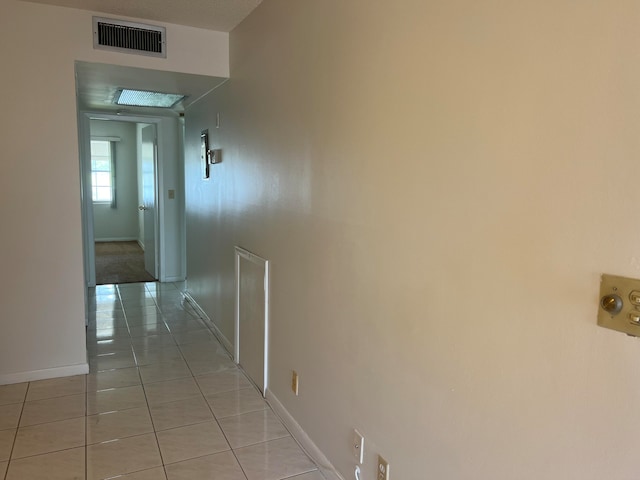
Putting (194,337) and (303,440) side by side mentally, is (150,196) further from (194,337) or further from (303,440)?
(303,440)

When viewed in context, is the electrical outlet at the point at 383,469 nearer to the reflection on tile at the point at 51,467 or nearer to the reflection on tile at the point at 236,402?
the reflection on tile at the point at 236,402

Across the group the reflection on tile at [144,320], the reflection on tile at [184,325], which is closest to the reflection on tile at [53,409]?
the reflection on tile at [184,325]

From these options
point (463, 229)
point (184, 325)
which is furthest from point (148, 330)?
point (463, 229)

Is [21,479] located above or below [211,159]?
below

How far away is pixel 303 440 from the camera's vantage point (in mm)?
2369

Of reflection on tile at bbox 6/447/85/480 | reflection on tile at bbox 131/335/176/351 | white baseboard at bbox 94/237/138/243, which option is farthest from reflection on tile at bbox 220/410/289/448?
white baseboard at bbox 94/237/138/243

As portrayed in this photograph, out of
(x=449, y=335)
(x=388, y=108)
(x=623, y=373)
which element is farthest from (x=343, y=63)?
(x=623, y=373)

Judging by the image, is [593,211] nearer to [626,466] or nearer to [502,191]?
[502,191]

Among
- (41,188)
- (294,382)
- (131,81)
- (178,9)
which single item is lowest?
(294,382)

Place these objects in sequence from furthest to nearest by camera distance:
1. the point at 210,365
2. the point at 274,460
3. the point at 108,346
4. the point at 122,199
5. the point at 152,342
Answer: the point at 122,199
the point at 152,342
the point at 108,346
the point at 210,365
the point at 274,460

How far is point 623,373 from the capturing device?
0.90 metres

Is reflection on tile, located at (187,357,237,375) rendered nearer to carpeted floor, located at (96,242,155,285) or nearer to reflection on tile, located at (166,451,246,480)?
reflection on tile, located at (166,451,246,480)

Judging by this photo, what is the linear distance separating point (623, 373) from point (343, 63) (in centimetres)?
146

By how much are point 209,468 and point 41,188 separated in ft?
6.91
